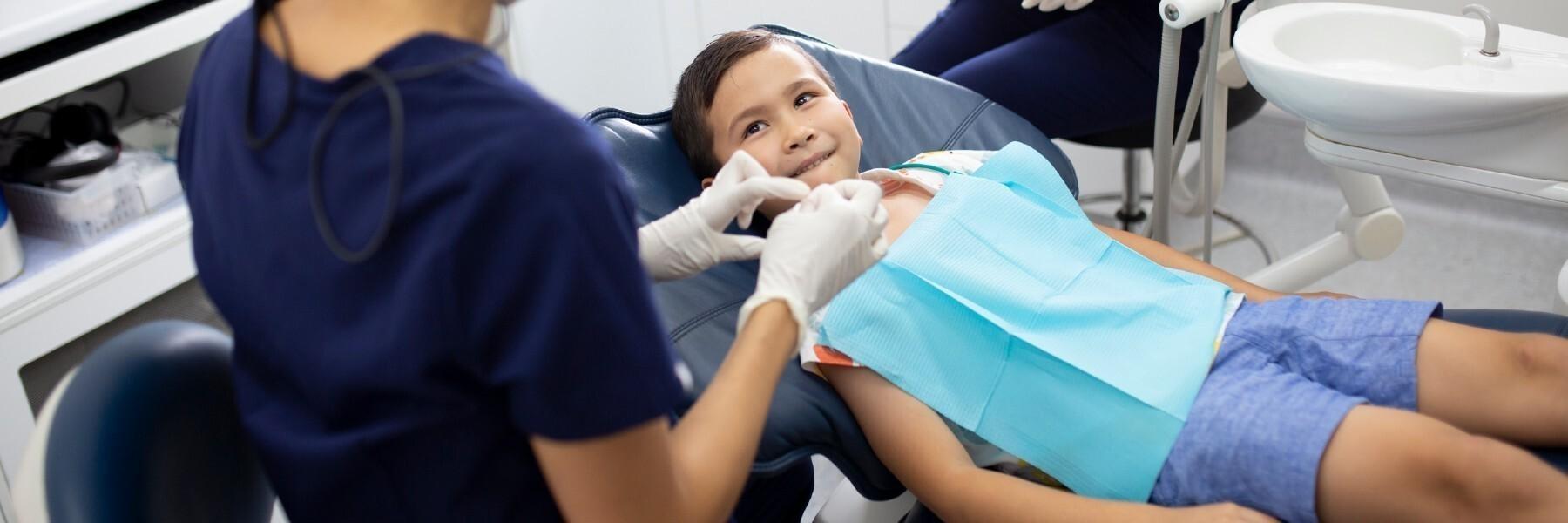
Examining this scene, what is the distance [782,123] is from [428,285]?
82 cm

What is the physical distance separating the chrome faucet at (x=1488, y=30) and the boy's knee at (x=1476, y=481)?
19.6 inches

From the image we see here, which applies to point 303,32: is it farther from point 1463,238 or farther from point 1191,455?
point 1463,238

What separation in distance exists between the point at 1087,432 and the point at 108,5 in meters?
1.55

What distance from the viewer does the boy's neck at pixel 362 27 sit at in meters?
0.76

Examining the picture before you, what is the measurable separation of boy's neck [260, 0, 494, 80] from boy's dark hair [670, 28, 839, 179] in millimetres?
743

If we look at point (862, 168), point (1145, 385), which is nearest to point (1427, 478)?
point (1145, 385)

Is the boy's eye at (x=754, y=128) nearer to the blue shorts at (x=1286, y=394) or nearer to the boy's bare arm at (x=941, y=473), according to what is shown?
the boy's bare arm at (x=941, y=473)

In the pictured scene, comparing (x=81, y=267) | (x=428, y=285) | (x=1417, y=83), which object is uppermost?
(x=428, y=285)

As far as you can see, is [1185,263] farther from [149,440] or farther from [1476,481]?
[149,440]

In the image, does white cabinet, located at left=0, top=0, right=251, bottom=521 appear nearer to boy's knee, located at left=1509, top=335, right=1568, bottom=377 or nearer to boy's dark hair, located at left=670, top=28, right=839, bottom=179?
boy's dark hair, located at left=670, top=28, right=839, bottom=179

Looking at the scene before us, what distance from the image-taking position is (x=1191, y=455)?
1200 millimetres

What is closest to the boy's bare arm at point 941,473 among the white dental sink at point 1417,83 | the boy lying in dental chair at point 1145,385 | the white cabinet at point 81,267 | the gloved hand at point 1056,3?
the boy lying in dental chair at point 1145,385

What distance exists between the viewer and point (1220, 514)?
1104 mm

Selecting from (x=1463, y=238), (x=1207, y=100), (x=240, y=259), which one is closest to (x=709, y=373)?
(x=240, y=259)
